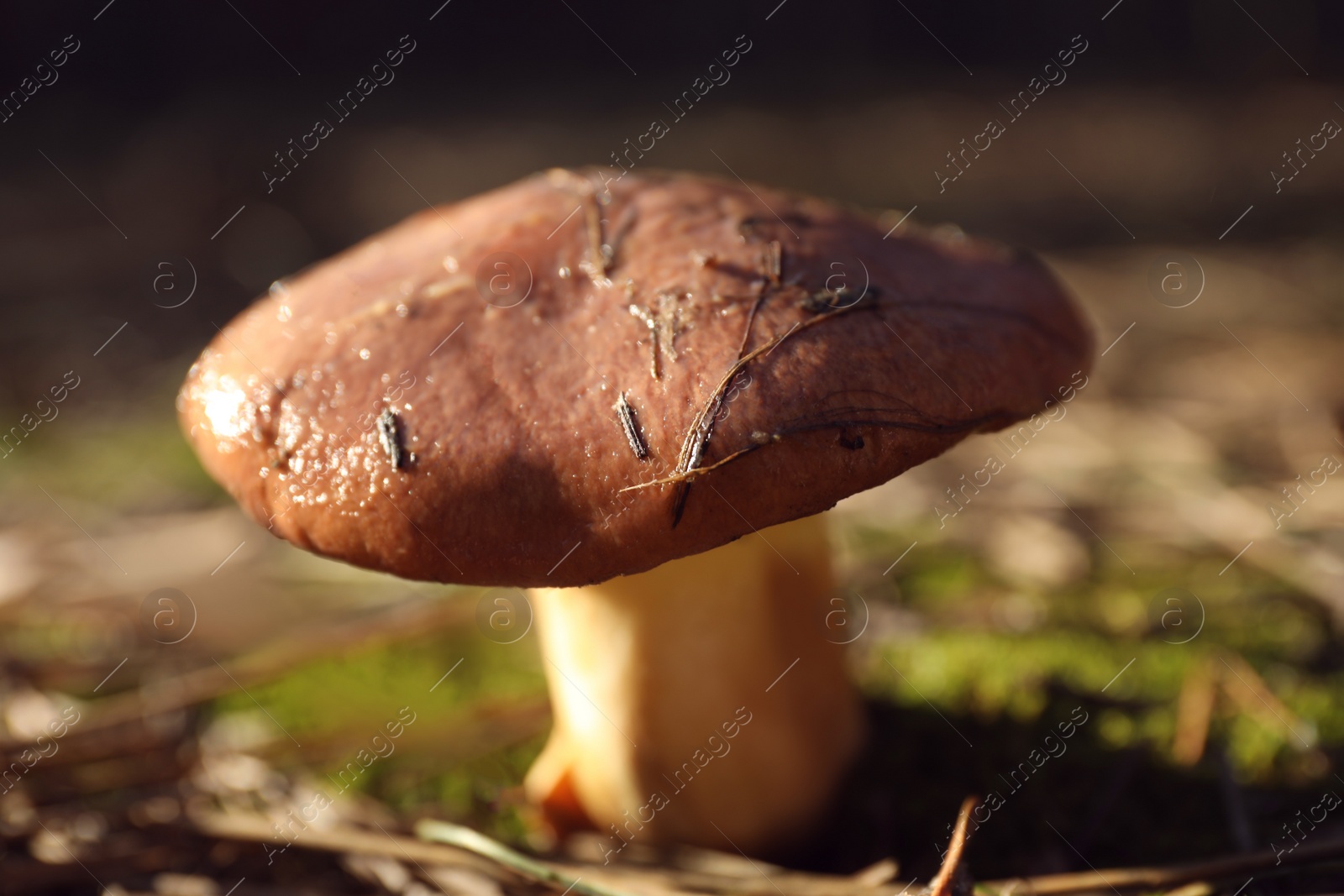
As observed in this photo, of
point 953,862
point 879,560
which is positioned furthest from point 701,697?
point 879,560

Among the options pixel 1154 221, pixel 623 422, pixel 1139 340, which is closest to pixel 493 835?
pixel 623 422

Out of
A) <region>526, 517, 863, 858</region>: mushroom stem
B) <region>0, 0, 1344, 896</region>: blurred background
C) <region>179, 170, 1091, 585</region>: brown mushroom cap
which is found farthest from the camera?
<region>0, 0, 1344, 896</region>: blurred background

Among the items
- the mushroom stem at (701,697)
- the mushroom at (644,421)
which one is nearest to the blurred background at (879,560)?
the mushroom stem at (701,697)

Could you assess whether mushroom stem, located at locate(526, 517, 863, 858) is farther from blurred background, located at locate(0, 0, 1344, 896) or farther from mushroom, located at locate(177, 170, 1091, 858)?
blurred background, located at locate(0, 0, 1344, 896)

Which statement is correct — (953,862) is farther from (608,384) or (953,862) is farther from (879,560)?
(879,560)

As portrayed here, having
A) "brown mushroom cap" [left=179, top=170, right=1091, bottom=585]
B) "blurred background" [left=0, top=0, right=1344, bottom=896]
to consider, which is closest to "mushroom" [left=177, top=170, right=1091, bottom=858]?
"brown mushroom cap" [left=179, top=170, right=1091, bottom=585]

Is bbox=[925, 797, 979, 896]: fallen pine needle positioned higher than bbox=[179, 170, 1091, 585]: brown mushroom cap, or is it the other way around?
bbox=[179, 170, 1091, 585]: brown mushroom cap

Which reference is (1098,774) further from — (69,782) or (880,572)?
(69,782)
